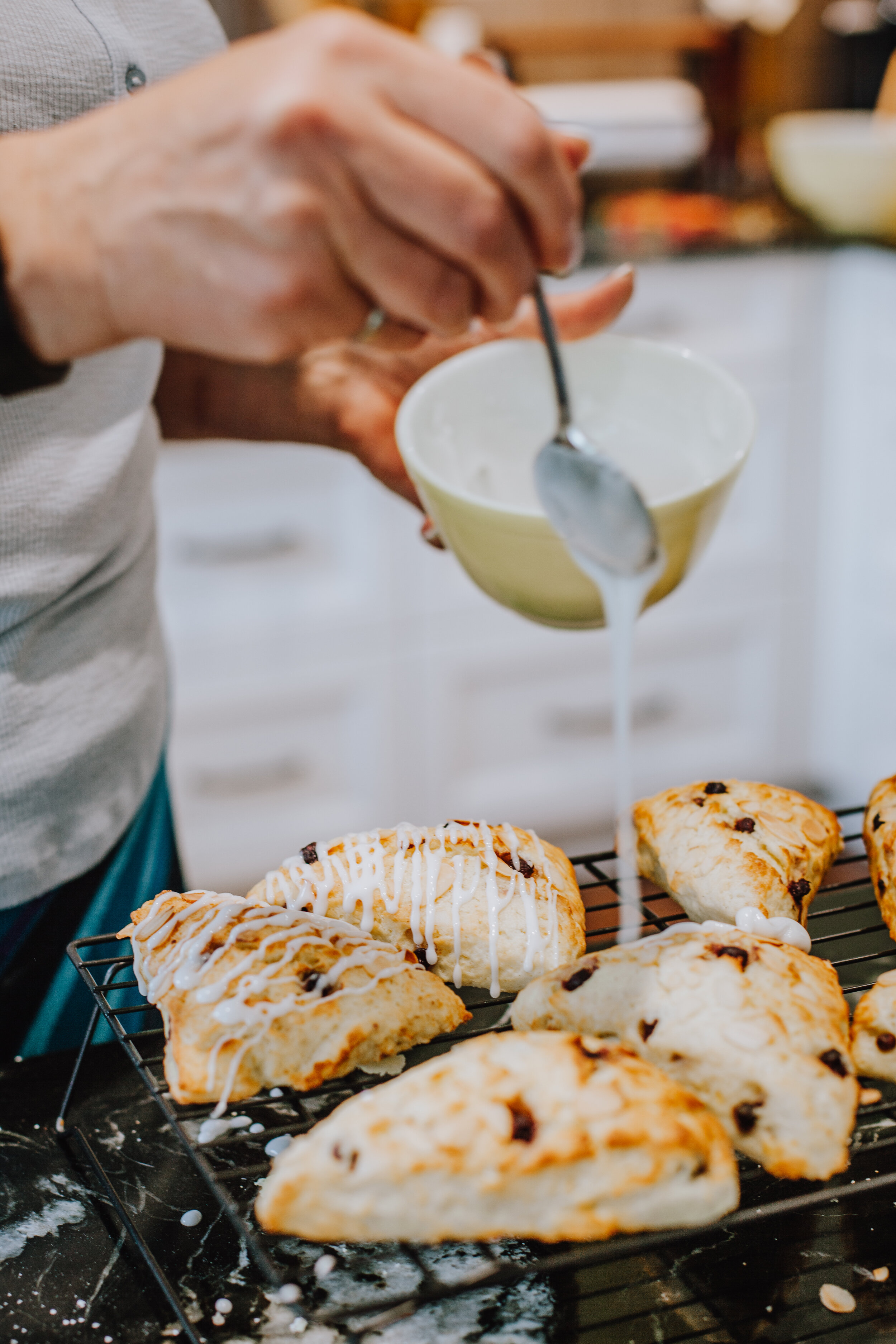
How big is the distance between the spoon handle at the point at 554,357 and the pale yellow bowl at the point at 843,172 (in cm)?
192

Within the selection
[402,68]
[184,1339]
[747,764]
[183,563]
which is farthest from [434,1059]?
[747,764]

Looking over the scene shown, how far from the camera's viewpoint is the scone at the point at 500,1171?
0.61 metres

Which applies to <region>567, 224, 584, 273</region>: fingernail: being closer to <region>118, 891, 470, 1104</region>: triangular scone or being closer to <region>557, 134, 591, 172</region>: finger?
<region>557, 134, 591, 172</region>: finger

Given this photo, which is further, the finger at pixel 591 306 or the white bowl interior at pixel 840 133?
the white bowl interior at pixel 840 133

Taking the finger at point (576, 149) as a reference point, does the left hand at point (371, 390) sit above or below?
below

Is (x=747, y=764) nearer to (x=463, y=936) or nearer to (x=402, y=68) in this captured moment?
(x=463, y=936)

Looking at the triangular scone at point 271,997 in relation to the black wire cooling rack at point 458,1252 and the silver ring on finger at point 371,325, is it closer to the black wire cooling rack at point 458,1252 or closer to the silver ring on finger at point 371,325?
the black wire cooling rack at point 458,1252

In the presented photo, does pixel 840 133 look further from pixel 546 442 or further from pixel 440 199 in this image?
pixel 440 199

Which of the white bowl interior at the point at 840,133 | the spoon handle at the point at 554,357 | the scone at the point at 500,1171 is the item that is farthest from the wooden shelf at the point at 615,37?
the scone at the point at 500,1171

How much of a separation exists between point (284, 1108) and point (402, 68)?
0.62 meters

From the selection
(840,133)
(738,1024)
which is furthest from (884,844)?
(840,133)

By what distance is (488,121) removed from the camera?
0.55 meters

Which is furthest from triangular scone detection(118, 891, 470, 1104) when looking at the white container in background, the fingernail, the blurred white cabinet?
the white container in background

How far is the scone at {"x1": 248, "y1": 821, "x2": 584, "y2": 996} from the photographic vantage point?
0.83m
